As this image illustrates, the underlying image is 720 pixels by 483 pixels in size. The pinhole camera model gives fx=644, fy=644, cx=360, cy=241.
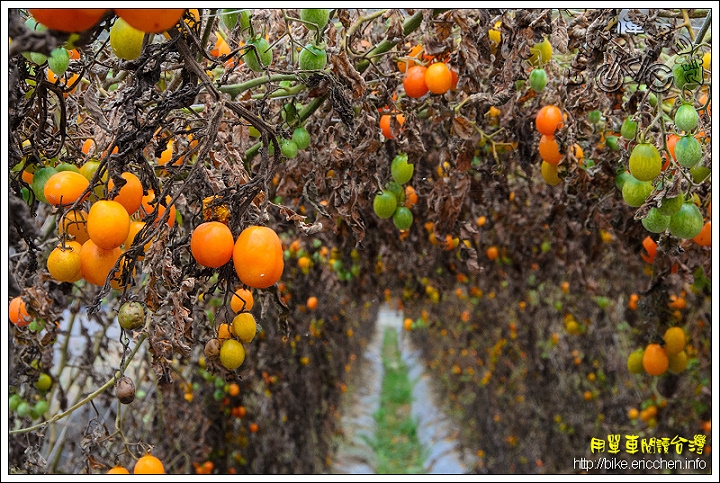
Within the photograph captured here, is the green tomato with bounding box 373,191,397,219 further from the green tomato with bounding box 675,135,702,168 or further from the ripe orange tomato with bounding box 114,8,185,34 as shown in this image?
the ripe orange tomato with bounding box 114,8,185,34

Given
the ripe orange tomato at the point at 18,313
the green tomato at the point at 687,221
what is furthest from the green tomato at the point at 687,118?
the ripe orange tomato at the point at 18,313


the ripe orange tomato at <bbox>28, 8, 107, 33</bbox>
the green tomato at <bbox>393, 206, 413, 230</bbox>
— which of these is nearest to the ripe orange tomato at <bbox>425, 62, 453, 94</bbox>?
the green tomato at <bbox>393, 206, 413, 230</bbox>

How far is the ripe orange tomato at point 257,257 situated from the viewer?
1.08 metres

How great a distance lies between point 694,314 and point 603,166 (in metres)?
2.04

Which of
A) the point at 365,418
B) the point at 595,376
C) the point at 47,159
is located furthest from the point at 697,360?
the point at 365,418

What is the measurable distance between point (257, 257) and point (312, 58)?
74 centimetres

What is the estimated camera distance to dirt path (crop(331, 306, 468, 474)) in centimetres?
801

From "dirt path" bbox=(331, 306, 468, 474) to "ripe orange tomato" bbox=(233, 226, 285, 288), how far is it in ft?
16.7

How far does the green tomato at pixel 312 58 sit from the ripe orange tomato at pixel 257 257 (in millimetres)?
680

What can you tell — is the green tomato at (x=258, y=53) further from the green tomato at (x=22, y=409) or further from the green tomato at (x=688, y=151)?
the green tomato at (x=22, y=409)

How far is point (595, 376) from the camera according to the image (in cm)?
516

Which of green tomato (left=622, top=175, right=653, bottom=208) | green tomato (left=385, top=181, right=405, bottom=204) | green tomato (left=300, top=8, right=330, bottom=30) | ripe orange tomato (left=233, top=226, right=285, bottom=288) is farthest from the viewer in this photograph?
green tomato (left=385, top=181, right=405, bottom=204)

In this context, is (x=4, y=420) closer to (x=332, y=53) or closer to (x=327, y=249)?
(x=332, y=53)

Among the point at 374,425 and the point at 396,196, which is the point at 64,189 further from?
the point at 374,425
